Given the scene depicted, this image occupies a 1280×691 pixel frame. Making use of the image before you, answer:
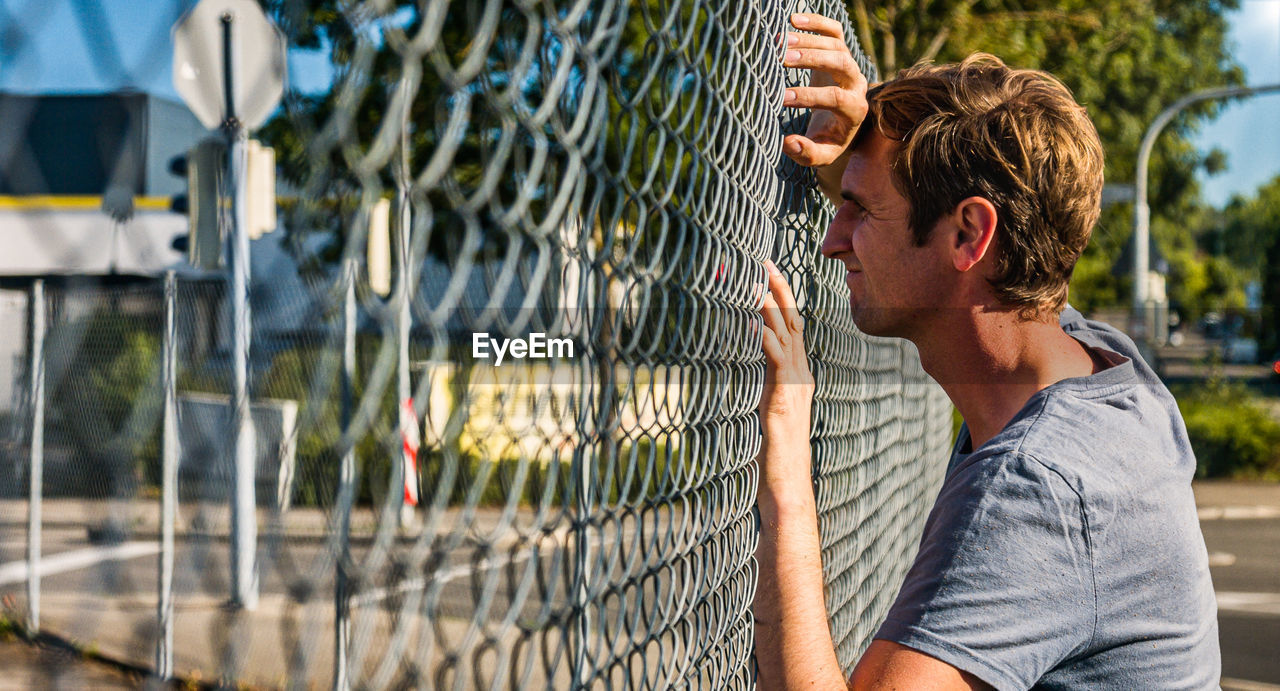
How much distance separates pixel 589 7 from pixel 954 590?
81 cm

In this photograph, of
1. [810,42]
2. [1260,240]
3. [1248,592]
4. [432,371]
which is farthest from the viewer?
[1260,240]

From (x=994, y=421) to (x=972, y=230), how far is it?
30 cm

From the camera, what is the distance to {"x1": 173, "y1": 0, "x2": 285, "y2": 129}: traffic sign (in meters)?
0.55

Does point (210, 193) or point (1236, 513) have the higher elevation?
point (210, 193)

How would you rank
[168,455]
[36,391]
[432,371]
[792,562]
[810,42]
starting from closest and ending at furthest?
[432,371] < [168,455] < [36,391] < [792,562] < [810,42]

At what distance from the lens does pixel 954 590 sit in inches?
53.2

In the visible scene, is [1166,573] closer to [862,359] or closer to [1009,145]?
[1009,145]

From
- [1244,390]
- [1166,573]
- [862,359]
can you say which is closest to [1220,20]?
[1244,390]

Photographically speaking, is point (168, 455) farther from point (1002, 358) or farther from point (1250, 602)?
point (1250, 602)

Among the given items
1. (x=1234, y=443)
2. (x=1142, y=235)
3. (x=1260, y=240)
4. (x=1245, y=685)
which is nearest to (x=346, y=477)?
(x=1245, y=685)

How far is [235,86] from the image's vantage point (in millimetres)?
562

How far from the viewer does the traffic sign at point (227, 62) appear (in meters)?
0.55


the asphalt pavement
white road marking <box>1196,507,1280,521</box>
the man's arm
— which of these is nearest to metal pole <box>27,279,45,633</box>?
the man's arm

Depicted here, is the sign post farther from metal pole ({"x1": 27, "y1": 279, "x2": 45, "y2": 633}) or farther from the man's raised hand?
the man's raised hand
